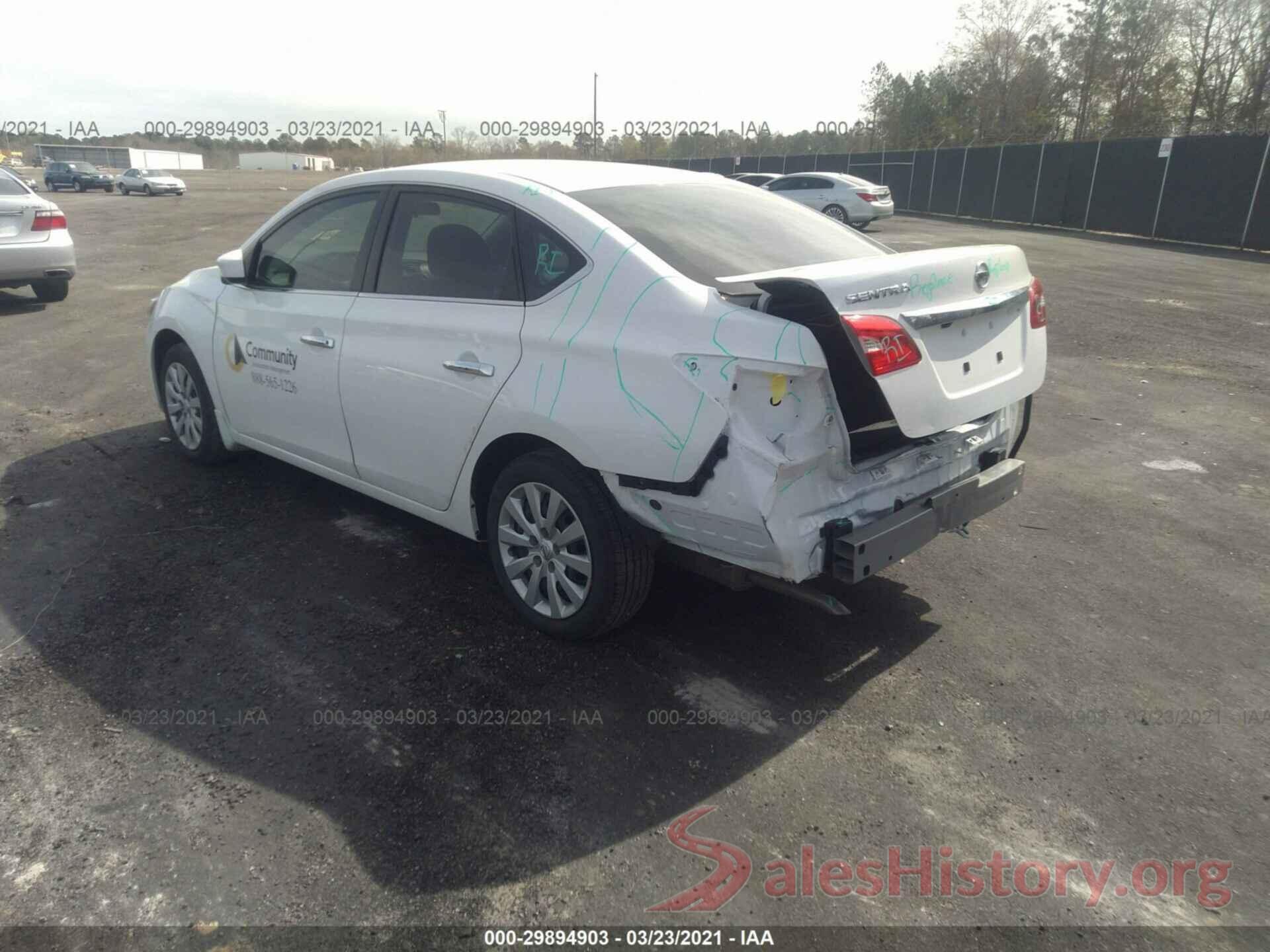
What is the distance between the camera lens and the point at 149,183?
3922 cm

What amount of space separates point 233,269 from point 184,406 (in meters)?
1.14

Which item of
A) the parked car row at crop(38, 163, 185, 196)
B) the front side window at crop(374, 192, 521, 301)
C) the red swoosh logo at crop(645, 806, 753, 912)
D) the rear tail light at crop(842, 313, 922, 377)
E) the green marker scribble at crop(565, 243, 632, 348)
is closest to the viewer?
the red swoosh logo at crop(645, 806, 753, 912)

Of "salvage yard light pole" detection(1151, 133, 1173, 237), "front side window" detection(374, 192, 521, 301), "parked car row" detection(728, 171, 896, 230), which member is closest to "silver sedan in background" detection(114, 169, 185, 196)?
"parked car row" detection(728, 171, 896, 230)

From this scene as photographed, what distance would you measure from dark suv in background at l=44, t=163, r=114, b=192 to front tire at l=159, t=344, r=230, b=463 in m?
45.5

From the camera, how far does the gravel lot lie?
8.21 feet

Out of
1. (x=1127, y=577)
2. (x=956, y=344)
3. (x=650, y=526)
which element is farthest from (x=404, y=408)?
(x=1127, y=577)

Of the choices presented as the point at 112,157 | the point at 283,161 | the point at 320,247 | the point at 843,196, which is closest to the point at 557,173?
the point at 320,247

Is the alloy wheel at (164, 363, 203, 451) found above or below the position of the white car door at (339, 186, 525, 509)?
below

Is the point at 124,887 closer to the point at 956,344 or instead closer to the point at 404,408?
the point at 404,408

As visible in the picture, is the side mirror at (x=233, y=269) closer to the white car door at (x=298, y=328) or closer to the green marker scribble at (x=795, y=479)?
the white car door at (x=298, y=328)

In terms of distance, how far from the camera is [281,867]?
2545 millimetres

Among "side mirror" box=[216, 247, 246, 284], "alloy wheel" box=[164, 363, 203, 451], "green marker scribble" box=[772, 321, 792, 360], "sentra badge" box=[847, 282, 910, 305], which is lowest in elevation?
"alloy wheel" box=[164, 363, 203, 451]

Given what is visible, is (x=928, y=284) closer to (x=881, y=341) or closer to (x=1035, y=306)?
(x=881, y=341)

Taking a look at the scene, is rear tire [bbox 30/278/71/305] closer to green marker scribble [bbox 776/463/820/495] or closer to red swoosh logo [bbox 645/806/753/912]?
green marker scribble [bbox 776/463/820/495]
